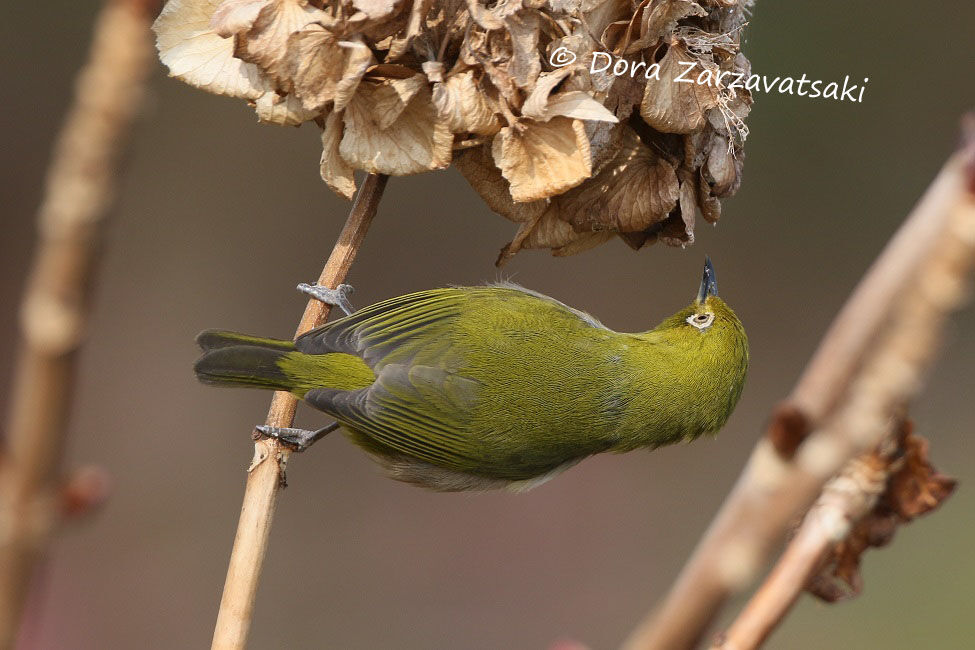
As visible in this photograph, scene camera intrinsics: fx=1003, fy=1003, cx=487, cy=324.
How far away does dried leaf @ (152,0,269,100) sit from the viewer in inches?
66.8

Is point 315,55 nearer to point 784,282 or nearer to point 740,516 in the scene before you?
point 740,516

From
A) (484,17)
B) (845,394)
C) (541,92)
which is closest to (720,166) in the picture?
(541,92)

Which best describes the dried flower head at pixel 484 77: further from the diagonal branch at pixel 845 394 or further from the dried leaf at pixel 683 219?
the diagonal branch at pixel 845 394

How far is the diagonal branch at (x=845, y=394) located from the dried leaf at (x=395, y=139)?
1.25 metres

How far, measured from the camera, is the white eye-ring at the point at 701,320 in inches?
109

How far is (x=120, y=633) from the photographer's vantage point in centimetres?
485

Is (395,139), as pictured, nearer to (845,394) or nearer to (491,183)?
(491,183)

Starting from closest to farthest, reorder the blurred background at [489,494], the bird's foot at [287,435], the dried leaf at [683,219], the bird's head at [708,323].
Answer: the bird's foot at [287,435]
the dried leaf at [683,219]
the bird's head at [708,323]
the blurred background at [489,494]

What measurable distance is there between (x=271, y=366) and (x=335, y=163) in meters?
0.87

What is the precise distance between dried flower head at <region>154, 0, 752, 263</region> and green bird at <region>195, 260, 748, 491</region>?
780mm

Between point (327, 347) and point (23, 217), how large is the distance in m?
3.77

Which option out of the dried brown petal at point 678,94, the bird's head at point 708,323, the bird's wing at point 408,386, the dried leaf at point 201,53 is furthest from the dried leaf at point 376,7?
the bird's head at point 708,323

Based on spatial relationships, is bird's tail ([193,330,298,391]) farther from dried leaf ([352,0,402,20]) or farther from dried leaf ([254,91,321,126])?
dried leaf ([352,0,402,20])

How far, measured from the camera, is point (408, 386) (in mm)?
2547
